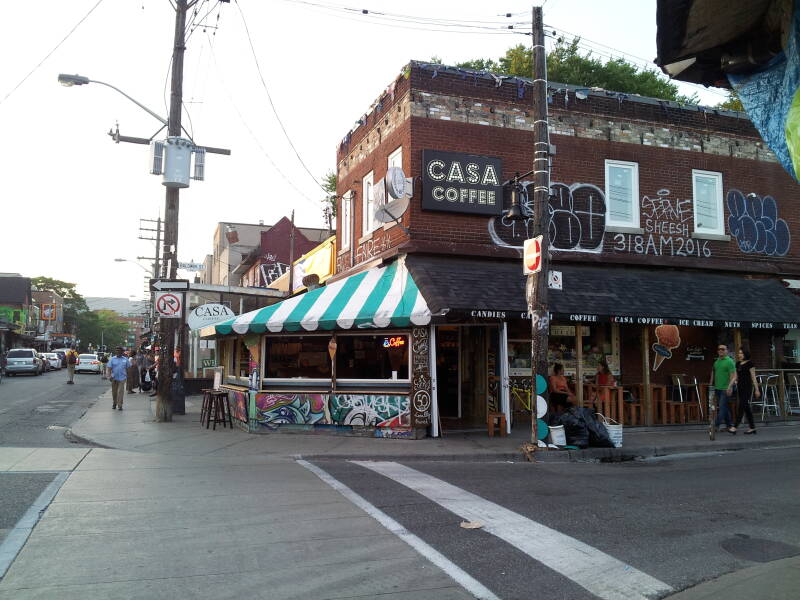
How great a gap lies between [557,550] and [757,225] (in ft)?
46.2

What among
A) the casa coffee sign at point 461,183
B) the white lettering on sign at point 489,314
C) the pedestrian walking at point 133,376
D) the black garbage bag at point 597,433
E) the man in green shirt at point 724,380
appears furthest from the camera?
the pedestrian walking at point 133,376

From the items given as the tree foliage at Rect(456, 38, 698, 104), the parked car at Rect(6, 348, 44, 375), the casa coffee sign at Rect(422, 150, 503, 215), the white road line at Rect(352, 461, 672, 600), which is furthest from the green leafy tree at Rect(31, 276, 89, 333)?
the white road line at Rect(352, 461, 672, 600)

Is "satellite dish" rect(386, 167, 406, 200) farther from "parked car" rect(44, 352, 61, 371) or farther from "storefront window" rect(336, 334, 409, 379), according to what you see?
"parked car" rect(44, 352, 61, 371)

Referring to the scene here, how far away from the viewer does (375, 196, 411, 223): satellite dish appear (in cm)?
1281

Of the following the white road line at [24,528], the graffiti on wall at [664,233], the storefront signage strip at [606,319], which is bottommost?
the white road line at [24,528]

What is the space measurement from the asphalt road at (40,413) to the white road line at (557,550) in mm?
8064

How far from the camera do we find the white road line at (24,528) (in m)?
4.98

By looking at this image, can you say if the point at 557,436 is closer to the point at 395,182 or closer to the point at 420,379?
the point at 420,379

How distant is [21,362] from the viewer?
124ft

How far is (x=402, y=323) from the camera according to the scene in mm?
11672

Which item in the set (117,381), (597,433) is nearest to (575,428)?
(597,433)

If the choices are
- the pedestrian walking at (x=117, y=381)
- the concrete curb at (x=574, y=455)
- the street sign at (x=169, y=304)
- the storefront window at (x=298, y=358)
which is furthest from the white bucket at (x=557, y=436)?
the pedestrian walking at (x=117, y=381)

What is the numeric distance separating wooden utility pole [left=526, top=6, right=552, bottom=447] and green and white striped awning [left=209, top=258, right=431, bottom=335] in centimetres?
191

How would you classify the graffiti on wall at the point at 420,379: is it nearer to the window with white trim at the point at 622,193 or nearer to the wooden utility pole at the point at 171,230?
the window with white trim at the point at 622,193
